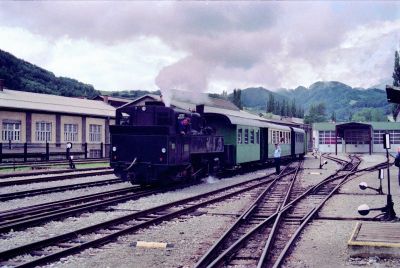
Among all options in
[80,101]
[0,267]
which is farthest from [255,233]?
[80,101]

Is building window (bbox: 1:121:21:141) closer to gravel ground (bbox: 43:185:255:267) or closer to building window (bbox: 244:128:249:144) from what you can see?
building window (bbox: 244:128:249:144)

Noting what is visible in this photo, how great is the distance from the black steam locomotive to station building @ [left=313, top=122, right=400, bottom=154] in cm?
3944

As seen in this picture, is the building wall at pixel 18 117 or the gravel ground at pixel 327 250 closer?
the gravel ground at pixel 327 250

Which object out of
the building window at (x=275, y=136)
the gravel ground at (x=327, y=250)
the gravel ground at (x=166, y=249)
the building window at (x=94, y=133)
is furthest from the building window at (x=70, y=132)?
the gravel ground at (x=327, y=250)

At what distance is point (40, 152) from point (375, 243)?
89.5 feet

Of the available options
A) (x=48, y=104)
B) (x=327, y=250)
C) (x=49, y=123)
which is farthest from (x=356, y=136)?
(x=327, y=250)

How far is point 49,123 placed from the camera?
3616cm

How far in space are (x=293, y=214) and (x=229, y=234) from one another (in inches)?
115

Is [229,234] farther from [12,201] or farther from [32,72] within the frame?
[32,72]

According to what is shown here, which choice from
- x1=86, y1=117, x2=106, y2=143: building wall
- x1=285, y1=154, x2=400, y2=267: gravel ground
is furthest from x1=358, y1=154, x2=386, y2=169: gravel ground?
x1=86, y1=117, x2=106, y2=143: building wall

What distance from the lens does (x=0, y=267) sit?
5.95 m

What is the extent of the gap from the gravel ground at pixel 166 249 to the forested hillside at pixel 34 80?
6715cm

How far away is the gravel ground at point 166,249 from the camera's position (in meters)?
6.41

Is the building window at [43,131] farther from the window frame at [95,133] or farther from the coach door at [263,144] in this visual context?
the coach door at [263,144]
